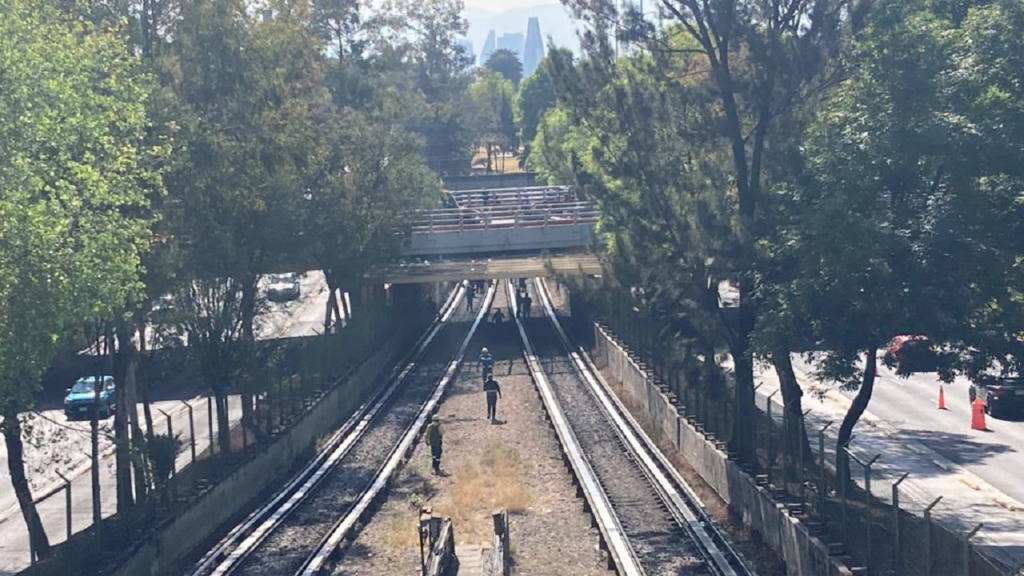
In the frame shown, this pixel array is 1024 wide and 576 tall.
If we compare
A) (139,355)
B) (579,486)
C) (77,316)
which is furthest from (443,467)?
(77,316)

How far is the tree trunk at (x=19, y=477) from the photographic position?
1557cm

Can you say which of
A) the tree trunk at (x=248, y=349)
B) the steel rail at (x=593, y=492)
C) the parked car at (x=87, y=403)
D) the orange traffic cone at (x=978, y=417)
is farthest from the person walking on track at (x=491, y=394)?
the orange traffic cone at (x=978, y=417)

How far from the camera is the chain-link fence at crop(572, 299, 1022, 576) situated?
1316cm

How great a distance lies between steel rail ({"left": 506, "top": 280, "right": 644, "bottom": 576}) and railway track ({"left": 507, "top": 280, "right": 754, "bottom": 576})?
1 centimetres

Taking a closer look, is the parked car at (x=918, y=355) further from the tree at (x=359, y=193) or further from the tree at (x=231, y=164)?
the tree at (x=359, y=193)

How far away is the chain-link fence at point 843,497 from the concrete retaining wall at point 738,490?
0.24m

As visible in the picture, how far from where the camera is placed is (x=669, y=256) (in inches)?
904

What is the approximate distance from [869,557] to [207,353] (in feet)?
48.9

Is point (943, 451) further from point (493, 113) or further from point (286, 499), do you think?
point (493, 113)

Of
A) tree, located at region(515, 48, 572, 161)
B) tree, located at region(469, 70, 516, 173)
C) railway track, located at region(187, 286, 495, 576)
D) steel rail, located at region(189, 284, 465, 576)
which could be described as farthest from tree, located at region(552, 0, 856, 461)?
tree, located at region(469, 70, 516, 173)

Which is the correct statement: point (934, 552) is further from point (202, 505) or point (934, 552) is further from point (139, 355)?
point (139, 355)

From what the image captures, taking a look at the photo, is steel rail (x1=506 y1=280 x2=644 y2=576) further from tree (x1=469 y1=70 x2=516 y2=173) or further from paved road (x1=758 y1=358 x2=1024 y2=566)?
tree (x1=469 y1=70 x2=516 y2=173)

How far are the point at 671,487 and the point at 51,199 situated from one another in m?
12.8

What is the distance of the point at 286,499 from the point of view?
23.8 metres
